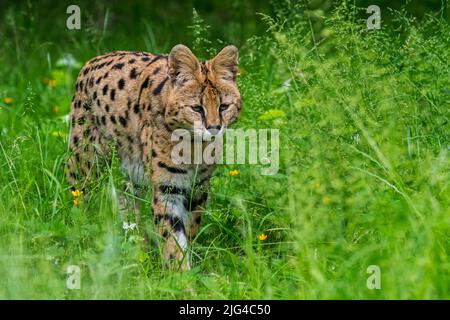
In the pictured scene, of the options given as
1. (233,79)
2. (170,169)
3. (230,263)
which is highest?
(233,79)

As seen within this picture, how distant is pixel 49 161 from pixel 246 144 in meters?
1.40

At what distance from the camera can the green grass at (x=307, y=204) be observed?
190 inches

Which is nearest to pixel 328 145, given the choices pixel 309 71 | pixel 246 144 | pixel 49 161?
pixel 309 71

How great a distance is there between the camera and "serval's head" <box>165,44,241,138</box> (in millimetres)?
5824

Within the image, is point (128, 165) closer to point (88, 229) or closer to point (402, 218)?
point (88, 229)

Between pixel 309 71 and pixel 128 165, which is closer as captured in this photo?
pixel 309 71

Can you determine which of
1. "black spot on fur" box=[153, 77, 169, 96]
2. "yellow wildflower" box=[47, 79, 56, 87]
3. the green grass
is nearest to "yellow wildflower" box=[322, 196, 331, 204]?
the green grass

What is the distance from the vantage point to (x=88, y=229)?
5.52m

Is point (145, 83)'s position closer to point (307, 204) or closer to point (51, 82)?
point (307, 204)

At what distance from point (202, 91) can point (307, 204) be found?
1.07 m

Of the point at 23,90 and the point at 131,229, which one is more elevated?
the point at 23,90

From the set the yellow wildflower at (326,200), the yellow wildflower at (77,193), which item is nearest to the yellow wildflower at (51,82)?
the yellow wildflower at (77,193)

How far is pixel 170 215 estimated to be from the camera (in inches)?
235

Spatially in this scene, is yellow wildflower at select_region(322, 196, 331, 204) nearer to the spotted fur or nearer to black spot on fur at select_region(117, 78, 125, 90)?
the spotted fur
